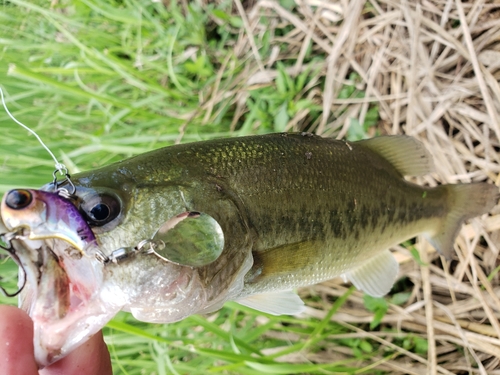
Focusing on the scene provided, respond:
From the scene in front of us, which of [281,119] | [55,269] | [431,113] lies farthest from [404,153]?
[55,269]

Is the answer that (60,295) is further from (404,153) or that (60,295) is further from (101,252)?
(404,153)

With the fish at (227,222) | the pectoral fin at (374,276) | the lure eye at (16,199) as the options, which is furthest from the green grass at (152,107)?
the lure eye at (16,199)

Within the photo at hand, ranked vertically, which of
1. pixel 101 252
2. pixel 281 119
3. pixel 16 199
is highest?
pixel 16 199

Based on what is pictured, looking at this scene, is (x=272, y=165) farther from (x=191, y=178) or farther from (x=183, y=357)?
(x=183, y=357)

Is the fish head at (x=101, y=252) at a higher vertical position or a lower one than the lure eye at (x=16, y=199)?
lower

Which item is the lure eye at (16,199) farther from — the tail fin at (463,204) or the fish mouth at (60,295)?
the tail fin at (463,204)

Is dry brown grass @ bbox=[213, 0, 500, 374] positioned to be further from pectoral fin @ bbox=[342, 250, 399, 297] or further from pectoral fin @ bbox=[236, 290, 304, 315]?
pectoral fin @ bbox=[236, 290, 304, 315]
